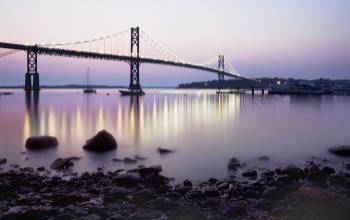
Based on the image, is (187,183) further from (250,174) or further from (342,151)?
(342,151)

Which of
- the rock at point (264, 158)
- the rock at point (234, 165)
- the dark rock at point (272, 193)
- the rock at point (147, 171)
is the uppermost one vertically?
the rock at point (147, 171)

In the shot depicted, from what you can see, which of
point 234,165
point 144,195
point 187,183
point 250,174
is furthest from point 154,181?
point 234,165

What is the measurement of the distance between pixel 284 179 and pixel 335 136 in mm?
11634

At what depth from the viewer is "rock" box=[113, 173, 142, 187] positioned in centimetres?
773

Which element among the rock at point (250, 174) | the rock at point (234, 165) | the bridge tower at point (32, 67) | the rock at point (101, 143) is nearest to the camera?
the rock at point (250, 174)

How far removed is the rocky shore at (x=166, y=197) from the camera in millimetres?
6020

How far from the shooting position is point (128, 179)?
25.6 feet

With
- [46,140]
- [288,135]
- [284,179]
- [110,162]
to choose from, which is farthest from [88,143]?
[288,135]

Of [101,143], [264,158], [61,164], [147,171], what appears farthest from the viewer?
[101,143]

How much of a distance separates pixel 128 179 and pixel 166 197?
121 cm

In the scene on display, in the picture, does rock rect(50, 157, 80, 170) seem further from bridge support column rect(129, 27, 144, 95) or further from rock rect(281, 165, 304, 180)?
bridge support column rect(129, 27, 144, 95)

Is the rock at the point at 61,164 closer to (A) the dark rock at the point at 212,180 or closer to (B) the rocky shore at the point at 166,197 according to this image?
(B) the rocky shore at the point at 166,197

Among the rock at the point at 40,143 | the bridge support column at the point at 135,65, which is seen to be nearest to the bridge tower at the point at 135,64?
the bridge support column at the point at 135,65

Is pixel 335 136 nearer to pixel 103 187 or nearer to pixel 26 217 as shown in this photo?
pixel 103 187
